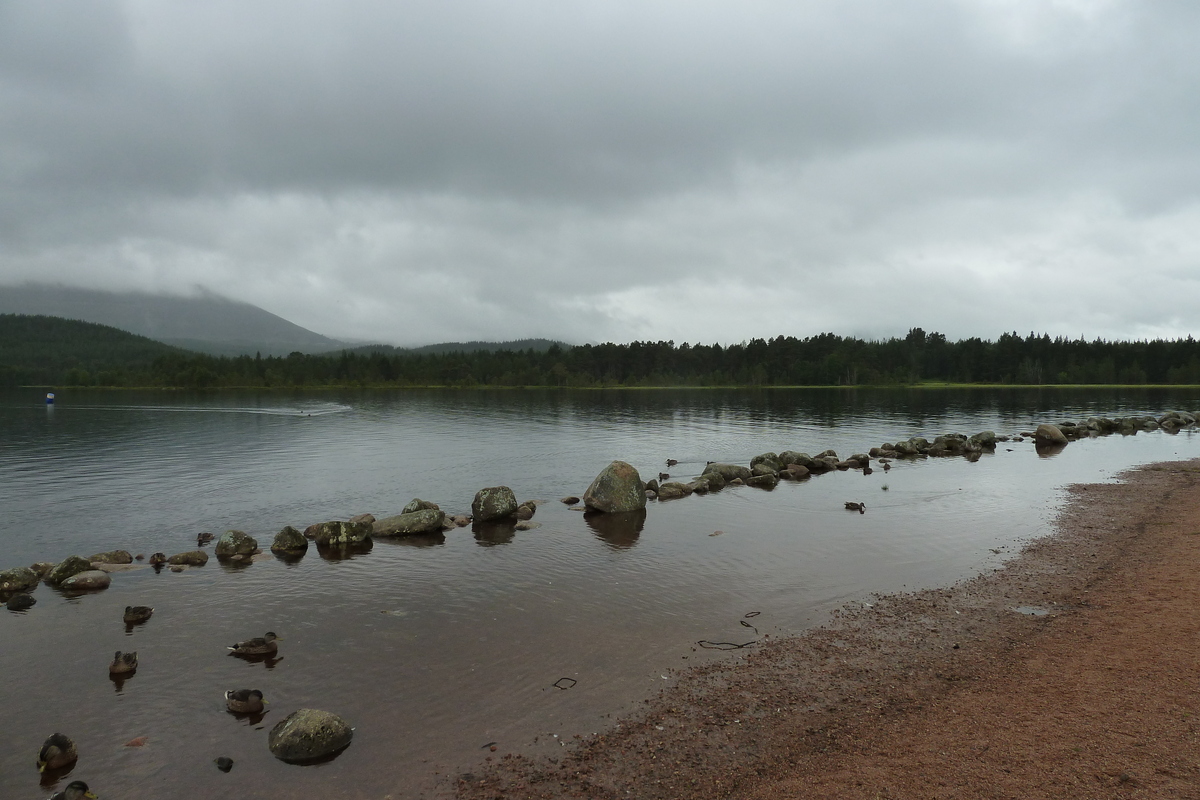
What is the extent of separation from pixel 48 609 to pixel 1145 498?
150 ft

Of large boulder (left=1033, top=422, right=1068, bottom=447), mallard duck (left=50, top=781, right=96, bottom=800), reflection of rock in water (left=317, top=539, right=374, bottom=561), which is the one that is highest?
large boulder (left=1033, top=422, right=1068, bottom=447)

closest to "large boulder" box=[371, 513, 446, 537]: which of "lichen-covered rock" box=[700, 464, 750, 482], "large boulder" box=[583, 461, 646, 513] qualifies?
"large boulder" box=[583, 461, 646, 513]

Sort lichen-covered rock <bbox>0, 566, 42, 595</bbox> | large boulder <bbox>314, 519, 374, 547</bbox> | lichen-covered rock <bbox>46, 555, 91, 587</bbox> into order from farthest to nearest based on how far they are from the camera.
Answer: large boulder <bbox>314, 519, 374, 547</bbox>, lichen-covered rock <bbox>46, 555, 91, 587</bbox>, lichen-covered rock <bbox>0, 566, 42, 595</bbox>

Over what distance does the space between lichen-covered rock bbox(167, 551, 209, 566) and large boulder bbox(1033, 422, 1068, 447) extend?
213ft

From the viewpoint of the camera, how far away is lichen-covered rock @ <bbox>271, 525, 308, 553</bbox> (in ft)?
82.2

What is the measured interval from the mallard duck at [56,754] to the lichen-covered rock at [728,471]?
3246 cm

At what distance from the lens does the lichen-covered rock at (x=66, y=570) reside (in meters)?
21.0

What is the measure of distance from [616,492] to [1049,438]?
49.7m

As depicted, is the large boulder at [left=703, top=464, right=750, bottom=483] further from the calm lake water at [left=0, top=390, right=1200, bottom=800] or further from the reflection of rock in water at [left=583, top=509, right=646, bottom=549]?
the reflection of rock in water at [left=583, top=509, right=646, bottom=549]

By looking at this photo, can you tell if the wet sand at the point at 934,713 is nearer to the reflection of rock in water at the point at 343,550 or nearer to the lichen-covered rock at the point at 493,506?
the reflection of rock in water at the point at 343,550

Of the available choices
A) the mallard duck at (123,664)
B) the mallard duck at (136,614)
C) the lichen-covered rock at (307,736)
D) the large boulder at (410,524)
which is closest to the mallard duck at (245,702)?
the lichen-covered rock at (307,736)

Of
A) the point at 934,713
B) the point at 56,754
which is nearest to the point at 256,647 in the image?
the point at 56,754

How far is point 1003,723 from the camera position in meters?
10.9

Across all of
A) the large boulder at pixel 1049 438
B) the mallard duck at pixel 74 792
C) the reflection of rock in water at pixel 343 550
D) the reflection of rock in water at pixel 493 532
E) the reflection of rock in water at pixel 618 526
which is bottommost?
the reflection of rock in water at pixel 343 550
